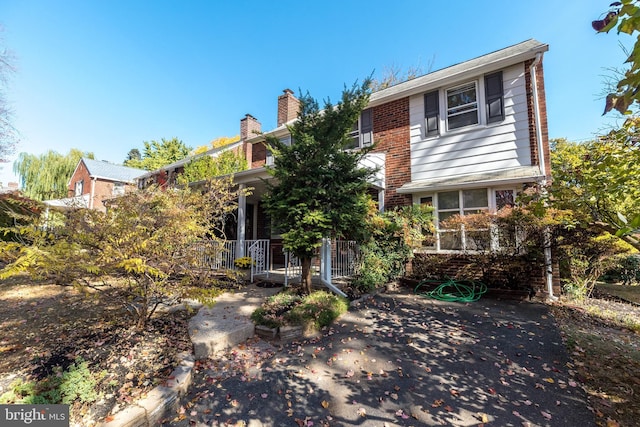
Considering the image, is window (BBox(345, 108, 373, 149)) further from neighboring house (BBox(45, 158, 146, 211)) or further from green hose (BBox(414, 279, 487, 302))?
neighboring house (BBox(45, 158, 146, 211))

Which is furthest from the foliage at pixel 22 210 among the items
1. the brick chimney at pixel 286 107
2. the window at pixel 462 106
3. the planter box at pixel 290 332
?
the window at pixel 462 106

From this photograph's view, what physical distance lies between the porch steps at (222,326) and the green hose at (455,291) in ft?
15.3

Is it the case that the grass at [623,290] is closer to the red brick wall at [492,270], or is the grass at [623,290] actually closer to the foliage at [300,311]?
the red brick wall at [492,270]

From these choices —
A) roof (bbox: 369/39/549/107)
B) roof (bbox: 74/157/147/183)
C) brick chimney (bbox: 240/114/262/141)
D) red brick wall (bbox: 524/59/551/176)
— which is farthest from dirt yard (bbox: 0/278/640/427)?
roof (bbox: 74/157/147/183)

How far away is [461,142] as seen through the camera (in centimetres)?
876

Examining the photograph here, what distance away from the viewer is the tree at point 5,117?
11.5 metres

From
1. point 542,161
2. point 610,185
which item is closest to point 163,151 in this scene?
point 542,161

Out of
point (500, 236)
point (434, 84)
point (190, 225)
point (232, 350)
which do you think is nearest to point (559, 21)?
point (434, 84)

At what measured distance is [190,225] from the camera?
3.92 metres

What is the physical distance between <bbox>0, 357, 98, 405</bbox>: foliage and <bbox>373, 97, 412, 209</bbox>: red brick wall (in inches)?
343

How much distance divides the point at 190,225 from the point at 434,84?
8.87 meters

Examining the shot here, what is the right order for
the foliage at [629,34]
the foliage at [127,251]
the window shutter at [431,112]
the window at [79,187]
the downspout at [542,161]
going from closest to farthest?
the foliage at [629,34], the foliage at [127,251], the downspout at [542,161], the window shutter at [431,112], the window at [79,187]

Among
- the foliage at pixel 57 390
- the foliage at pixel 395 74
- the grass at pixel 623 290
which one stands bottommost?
the grass at pixel 623 290

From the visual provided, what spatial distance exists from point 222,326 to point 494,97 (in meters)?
9.63
